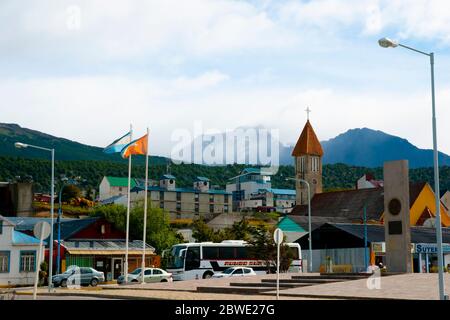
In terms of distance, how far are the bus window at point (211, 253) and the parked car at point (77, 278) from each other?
7.90 m

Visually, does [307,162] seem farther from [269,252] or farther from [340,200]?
[269,252]

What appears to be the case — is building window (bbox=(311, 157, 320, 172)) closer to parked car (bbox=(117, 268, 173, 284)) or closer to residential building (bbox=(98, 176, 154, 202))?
residential building (bbox=(98, 176, 154, 202))

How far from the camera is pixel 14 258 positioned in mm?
53969

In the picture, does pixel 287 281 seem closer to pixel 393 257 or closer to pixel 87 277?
pixel 393 257

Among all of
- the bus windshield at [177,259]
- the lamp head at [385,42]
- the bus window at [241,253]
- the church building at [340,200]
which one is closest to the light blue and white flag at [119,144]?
the bus windshield at [177,259]

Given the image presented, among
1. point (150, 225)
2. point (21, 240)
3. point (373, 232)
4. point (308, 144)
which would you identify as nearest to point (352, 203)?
point (308, 144)

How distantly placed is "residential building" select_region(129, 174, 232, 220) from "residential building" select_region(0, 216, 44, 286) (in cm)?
9503

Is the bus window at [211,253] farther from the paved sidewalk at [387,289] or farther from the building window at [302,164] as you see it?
the building window at [302,164]

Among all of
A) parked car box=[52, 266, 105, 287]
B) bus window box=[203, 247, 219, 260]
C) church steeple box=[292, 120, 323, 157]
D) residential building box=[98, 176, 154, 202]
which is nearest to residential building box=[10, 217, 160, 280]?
parked car box=[52, 266, 105, 287]

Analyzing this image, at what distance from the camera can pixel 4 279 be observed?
52.9 m

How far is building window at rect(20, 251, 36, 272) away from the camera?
→ 54412mm

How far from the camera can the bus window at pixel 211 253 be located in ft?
171

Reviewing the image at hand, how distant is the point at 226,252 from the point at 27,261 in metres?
15.9

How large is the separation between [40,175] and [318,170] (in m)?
80.4
